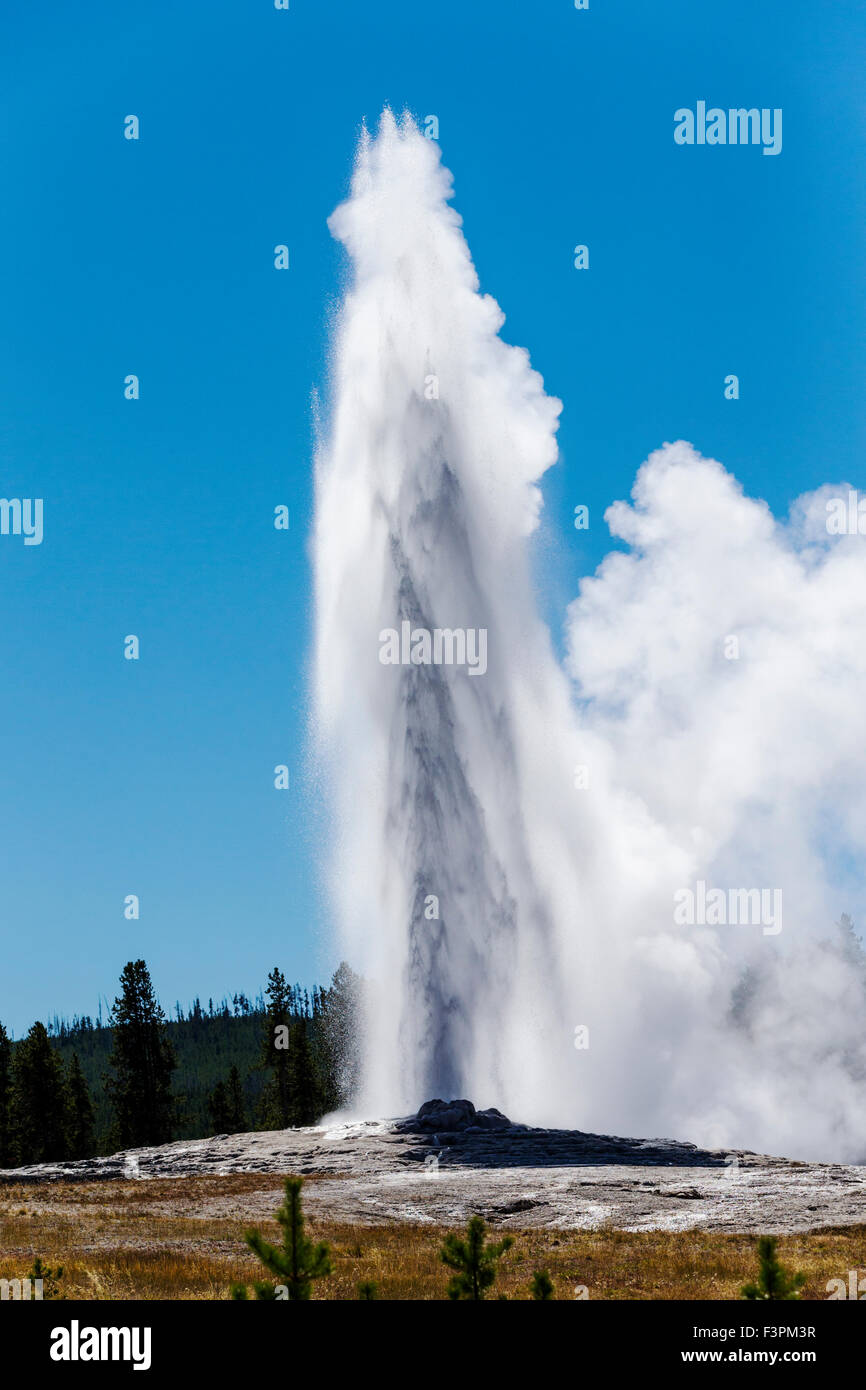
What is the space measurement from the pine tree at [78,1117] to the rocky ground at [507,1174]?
2678cm

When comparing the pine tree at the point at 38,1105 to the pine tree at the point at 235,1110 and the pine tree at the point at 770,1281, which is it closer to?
the pine tree at the point at 235,1110

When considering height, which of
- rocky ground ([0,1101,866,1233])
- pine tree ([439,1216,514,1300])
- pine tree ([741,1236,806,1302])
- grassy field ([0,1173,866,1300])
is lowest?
rocky ground ([0,1101,866,1233])

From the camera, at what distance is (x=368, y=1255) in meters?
22.3

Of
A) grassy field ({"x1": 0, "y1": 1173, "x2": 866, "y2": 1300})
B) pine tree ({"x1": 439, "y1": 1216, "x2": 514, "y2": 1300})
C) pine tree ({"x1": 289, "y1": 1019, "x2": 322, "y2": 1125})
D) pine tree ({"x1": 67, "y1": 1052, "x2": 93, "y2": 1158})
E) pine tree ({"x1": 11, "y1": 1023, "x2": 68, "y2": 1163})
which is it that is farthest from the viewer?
pine tree ({"x1": 289, "y1": 1019, "x2": 322, "y2": 1125})

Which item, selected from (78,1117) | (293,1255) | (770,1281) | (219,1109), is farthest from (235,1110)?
(770,1281)

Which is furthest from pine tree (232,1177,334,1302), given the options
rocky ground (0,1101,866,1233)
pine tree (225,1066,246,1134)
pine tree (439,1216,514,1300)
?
pine tree (225,1066,246,1134)

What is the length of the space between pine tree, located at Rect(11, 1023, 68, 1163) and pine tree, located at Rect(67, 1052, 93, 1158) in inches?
52.0

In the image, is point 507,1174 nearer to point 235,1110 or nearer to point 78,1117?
point 78,1117

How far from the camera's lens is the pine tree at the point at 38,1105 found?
71.3 metres

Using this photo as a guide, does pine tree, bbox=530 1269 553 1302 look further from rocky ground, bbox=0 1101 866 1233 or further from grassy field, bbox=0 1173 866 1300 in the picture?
rocky ground, bbox=0 1101 866 1233

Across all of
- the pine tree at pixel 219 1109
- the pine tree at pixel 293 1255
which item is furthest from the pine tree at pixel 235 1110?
the pine tree at pixel 293 1255

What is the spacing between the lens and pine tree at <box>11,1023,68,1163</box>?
234 feet
